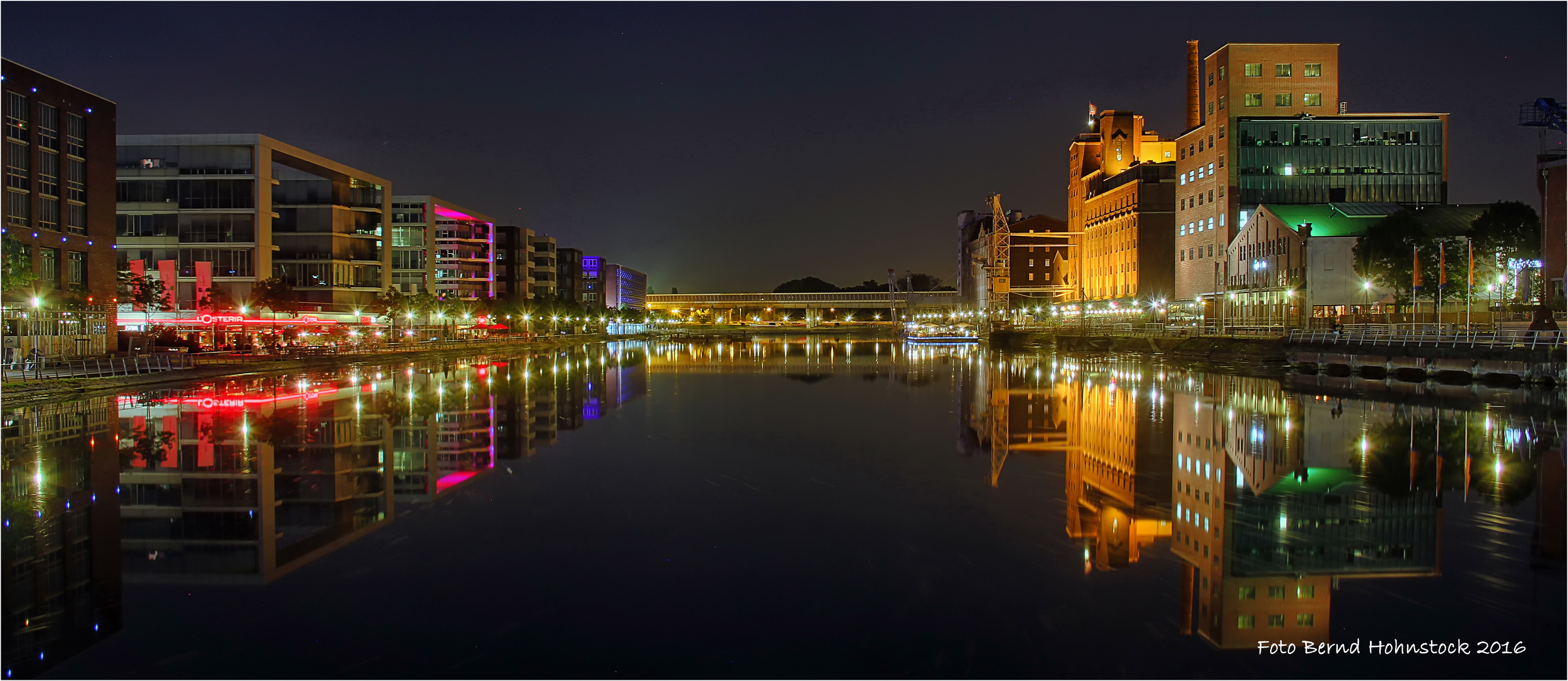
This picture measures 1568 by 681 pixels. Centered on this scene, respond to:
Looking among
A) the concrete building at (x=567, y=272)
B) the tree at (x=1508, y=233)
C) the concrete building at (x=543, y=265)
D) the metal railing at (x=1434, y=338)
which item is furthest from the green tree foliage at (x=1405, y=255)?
the concrete building at (x=567, y=272)

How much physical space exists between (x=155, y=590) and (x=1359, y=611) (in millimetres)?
11516

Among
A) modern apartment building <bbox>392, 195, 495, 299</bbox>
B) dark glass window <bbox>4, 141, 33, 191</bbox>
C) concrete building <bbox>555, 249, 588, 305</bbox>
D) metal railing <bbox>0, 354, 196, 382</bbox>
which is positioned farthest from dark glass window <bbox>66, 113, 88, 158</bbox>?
concrete building <bbox>555, 249, 588, 305</bbox>

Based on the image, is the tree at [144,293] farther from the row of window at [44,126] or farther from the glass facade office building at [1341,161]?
the glass facade office building at [1341,161]

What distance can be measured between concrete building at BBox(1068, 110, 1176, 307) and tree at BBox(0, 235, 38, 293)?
282 feet

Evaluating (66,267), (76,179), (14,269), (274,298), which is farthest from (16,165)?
(274,298)

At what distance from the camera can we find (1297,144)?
7462 cm

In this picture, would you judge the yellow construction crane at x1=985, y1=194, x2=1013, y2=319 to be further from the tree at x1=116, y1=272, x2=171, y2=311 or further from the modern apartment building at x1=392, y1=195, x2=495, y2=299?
the tree at x1=116, y1=272, x2=171, y2=311

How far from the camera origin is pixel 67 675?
7121 mm

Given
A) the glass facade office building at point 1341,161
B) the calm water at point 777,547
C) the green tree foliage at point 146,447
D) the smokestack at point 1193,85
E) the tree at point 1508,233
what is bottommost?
the calm water at point 777,547

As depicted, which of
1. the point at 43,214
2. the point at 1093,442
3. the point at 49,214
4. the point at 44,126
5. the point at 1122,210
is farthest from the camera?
the point at 1122,210

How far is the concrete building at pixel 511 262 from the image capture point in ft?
415

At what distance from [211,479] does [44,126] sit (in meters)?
43.3

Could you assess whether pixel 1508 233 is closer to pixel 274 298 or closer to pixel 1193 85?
pixel 1193 85

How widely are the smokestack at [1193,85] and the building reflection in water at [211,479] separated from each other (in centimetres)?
8967
